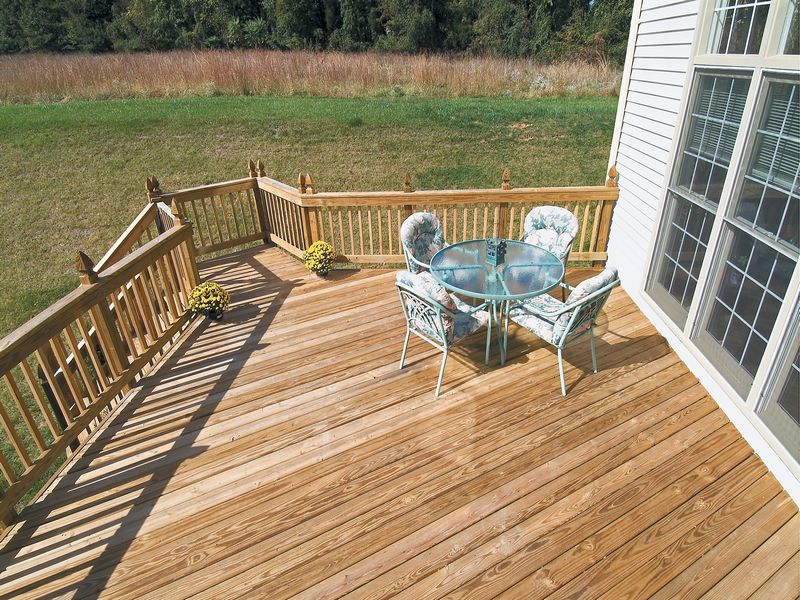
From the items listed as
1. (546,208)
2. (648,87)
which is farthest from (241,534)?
(648,87)

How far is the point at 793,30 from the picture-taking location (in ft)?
9.05

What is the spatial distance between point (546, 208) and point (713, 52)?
1740mm

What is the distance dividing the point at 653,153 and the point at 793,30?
1.59 meters

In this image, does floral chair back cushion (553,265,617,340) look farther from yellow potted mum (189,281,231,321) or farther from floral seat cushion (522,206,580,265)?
yellow potted mum (189,281,231,321)

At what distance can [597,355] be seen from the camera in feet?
13.2

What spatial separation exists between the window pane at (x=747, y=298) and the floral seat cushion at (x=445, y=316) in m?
1.70

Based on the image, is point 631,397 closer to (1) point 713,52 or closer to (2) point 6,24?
(1) point 713,52

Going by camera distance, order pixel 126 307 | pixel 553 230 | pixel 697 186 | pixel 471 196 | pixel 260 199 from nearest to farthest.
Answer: pixel 697 186 < pixel 553 230 < pixel 126 307 < pixel 471 196 < pixel 260 199

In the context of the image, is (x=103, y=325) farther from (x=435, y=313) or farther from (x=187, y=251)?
(x=435, y=313)

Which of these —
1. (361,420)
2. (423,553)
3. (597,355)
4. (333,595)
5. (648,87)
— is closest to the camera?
(333,595)

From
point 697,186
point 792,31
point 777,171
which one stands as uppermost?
point 792,31

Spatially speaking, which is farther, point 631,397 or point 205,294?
point 205,294

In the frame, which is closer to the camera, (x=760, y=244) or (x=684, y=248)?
(x=760, y=244)

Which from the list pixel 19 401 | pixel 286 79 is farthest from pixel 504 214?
pixel 286 79
